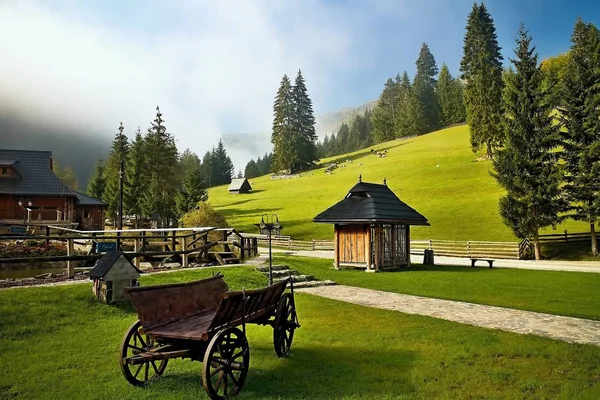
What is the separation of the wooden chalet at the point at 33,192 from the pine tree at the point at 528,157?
37562 millimetres

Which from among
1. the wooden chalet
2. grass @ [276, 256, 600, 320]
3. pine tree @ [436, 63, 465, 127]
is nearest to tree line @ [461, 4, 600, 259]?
grass @ [276, 256, 600, 320]

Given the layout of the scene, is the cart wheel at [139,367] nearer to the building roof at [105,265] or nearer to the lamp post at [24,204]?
the building roof at [105,265]

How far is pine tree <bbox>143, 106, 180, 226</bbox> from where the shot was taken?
5041 cm

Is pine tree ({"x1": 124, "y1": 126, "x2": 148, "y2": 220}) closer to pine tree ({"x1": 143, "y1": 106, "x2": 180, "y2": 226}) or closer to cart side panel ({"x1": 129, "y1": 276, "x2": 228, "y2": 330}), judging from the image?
pine tree ({"x1": 143, "y1": 106, "x2": 180, "y2": 226})

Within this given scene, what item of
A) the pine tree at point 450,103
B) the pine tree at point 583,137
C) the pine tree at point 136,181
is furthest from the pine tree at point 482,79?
the pine tree at point 136,181

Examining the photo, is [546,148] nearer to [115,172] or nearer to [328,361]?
[328,361]

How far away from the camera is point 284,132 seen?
3536 inches

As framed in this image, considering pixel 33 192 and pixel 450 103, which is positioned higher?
pixel 450 103

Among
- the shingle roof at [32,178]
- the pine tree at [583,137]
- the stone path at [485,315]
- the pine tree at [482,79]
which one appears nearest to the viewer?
the stone path at [485,315]

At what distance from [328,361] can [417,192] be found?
51360 millimetres

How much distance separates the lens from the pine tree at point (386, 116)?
373 ft

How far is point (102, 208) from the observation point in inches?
1949

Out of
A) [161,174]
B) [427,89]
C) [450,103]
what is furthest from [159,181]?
[427,89]

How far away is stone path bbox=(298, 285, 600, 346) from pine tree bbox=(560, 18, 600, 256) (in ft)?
82.6
